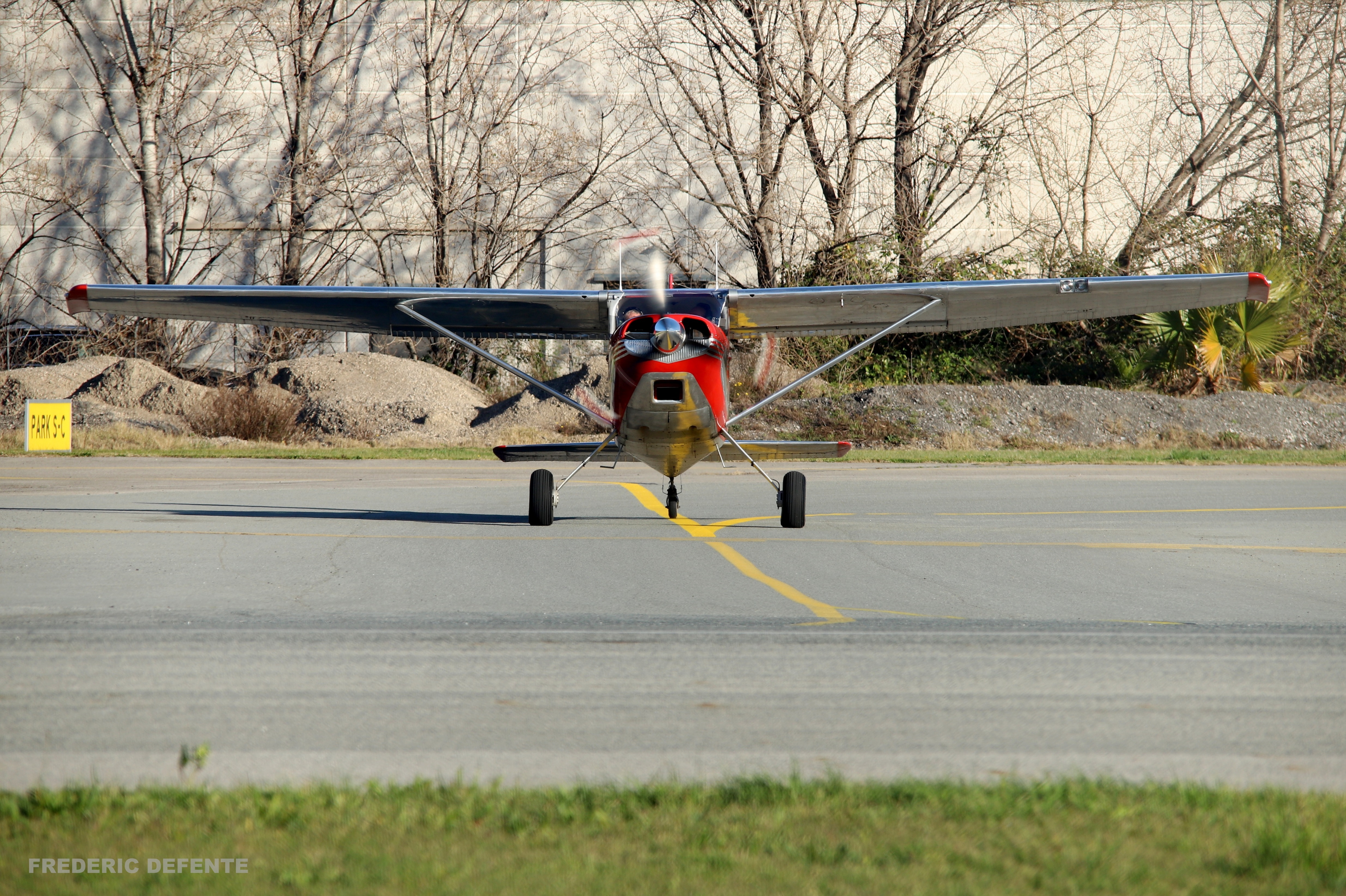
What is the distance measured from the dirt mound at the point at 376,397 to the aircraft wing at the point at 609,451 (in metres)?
13.6

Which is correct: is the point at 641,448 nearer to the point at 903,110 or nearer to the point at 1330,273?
the point at 903,110

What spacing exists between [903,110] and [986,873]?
30141 millimetres

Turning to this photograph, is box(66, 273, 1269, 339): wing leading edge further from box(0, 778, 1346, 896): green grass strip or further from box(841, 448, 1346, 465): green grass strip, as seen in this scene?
box(0, 778, 1346, 896): green grass strip

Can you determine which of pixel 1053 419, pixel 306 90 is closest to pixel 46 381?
pixel 306 90

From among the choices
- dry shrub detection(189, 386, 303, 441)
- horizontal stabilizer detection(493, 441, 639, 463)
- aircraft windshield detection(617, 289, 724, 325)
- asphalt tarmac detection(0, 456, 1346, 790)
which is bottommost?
asphalt tarmac detection(0, 456, 1346, 790)

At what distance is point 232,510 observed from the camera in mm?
13211

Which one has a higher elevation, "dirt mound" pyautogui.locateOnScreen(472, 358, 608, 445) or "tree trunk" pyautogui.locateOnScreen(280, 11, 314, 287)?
"tree trunk" pyautogui.locateOnScreen(280, 11, 314, 287)

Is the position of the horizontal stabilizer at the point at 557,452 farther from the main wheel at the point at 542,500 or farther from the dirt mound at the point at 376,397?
the dirt mound at the point at 376,397

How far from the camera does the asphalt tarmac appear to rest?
412cm

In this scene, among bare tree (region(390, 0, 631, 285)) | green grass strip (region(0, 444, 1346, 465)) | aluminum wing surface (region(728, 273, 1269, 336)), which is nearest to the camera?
aluminum wing surface (region(728, 273, 1269, 336))

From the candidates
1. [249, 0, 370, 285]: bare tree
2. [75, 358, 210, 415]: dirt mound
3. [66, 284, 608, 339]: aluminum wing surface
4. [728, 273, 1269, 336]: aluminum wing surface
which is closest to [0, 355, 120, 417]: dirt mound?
[75, 358, 210, 415]: dirt mound

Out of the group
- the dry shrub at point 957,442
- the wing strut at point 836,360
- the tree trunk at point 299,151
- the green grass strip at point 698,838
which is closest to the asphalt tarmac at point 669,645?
the green grass strip at point 698,838

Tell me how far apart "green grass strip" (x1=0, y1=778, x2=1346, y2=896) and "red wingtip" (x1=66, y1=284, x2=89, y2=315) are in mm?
11822

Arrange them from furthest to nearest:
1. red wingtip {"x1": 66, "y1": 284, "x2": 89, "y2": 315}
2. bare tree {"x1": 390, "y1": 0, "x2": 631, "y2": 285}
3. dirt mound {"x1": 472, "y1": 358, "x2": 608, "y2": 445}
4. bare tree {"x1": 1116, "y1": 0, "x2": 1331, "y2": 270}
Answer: bare tree {"x1": 390, "y1": 0, "x2": 631, "y2": 285} < bare tree {"x1": 1116, "y1": 0, "x2": 1331, "y2": 270} < dirt mound {"x1": 472, "y1": 358, "x2": 608, "y2": 445} < red wingtip {"x1": 66, "y1": 284, "x2": 89, "y2": 315}
